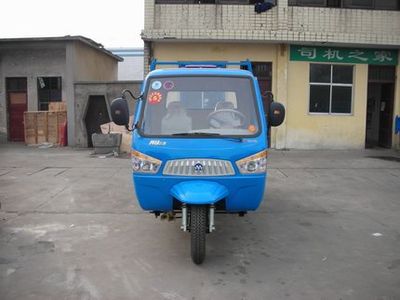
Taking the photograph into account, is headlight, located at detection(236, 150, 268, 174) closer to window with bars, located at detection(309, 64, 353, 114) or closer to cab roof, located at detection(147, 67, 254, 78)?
cab roof, located at detection(147, 67, 254, 78)

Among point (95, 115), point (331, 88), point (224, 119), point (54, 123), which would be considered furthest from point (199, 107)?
point (54, 123)

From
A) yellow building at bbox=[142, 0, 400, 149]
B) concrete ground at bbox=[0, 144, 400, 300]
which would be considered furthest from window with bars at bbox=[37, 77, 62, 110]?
concrete ground at bbox=[0, 144, 400, 300]

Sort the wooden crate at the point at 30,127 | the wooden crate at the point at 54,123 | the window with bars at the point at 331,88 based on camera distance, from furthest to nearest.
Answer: the wooden crate at the point at 30,127, the wooden crate at the point at 54,123, the window with bars at the point at 331,88

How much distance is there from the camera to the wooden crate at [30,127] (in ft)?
55.1

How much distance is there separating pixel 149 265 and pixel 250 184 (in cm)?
140

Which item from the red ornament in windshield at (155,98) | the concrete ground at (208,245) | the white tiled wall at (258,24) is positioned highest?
the white tiled wall at (258,24)

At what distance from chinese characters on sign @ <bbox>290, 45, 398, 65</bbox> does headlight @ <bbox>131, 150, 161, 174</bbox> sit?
10.8 m

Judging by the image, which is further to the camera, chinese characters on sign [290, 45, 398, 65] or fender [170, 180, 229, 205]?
chinese characters on sign [290, 45, 398, 65]

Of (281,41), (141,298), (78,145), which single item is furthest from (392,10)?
(141,298)

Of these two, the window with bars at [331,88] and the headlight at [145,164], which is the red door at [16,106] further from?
the headlight at [145,164]

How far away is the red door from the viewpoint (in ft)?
60.4

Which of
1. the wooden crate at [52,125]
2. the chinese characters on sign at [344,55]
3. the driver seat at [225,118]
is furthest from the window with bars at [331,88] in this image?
the driver seat at [225,118]

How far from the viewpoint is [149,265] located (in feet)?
15.8

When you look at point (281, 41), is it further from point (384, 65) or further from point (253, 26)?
point (384, 65)
